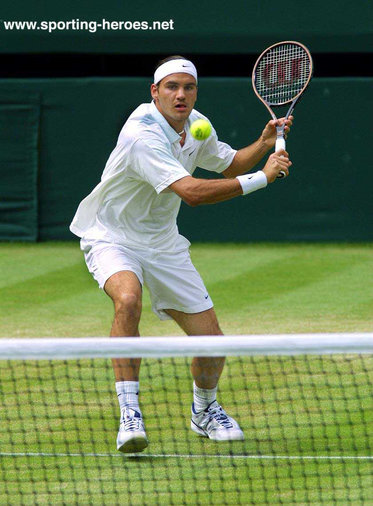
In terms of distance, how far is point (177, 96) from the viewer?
19.3 feet

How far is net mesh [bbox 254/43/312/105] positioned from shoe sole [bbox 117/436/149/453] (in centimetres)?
264

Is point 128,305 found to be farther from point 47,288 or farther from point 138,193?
point 47,288

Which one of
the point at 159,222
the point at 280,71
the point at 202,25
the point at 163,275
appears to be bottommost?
the point at 163,275

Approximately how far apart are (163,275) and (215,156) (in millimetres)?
877

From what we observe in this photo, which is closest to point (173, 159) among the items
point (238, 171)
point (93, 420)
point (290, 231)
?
point (238, 171)

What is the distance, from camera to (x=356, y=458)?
529 centimetres

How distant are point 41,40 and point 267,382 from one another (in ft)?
26.2

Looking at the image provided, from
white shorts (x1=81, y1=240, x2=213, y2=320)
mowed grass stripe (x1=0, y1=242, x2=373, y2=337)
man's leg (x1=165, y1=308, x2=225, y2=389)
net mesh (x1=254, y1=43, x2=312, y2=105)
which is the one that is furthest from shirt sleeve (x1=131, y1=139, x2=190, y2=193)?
mowed grass stripe (x1=0, y1=242, x2=373, y2=337)

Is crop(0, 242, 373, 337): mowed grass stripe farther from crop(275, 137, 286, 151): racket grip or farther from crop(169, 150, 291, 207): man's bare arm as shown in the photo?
crop(169, 150, 291, 207): man's bare arm

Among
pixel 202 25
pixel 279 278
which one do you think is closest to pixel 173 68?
pixel 279 278

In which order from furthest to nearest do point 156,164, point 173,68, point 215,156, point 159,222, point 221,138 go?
point 221,138 < point 215,156 < point 159,222 < point 173,68 < point 156,164

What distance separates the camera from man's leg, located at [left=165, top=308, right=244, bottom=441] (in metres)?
5.88

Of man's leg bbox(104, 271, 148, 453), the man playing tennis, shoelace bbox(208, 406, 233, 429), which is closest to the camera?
man's leg bbox(104, 271, 148, 453)

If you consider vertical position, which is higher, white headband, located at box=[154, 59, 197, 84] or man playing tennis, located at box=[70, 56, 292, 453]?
white headband, located at box=[154, 59, 197, 84]
